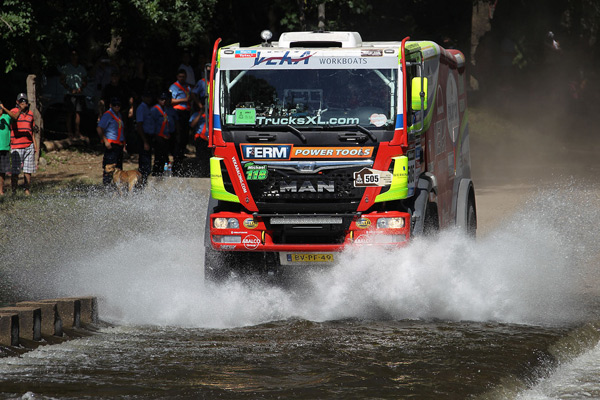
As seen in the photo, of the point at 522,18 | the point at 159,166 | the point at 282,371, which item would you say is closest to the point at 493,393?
the point at 282,371

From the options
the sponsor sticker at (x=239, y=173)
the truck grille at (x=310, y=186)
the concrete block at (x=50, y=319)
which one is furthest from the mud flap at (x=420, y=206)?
the concrete block at (x=50, y=319)

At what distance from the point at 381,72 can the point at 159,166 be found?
9.68 m

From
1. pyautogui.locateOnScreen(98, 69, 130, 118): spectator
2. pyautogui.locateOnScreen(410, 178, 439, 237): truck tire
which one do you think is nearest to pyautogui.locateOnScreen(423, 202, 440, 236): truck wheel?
pyautogui.locateOnScreen(410, 178, 439, 237): truck tire

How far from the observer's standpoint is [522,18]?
104 feet

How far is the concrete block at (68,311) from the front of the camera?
380 inches

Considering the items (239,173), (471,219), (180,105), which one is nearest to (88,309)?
(239,173)

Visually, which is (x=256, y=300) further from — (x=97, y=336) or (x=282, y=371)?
(x=282, y=371)

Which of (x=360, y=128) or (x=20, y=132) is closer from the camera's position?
(x=360, y=128)

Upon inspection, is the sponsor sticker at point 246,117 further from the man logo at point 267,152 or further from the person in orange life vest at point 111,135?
the person in orange life vest at point 111,135

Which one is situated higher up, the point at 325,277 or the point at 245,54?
the point at 245,54

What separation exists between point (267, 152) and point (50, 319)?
2635 mm

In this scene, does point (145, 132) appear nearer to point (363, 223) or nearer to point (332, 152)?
point (332, 152)

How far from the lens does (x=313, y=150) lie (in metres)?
10.2

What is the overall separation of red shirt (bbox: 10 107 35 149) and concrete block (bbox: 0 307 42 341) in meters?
9.38
